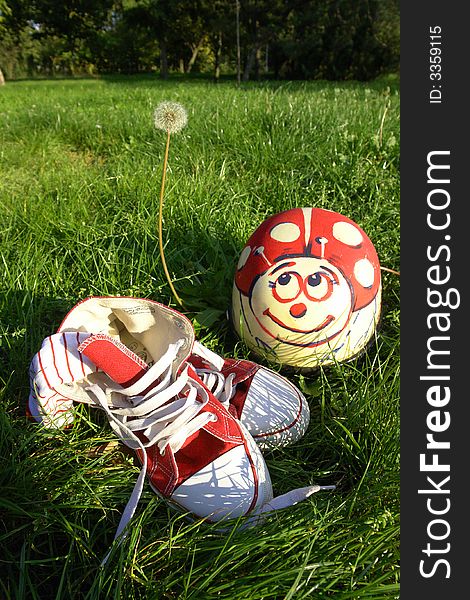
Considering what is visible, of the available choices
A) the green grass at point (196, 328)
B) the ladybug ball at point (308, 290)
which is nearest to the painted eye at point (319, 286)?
the ladybug ball at point (308, 290)

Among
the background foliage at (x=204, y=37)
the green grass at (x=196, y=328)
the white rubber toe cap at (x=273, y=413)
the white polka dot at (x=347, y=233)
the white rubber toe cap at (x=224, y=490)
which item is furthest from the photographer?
the background foliage at (x=204, y=37)

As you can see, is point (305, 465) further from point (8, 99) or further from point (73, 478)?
point (8, 99)

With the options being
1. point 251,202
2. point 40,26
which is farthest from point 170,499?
point 40,26

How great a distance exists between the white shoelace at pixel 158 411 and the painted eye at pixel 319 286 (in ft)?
1.93

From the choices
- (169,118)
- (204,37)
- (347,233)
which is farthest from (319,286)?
(204,37)

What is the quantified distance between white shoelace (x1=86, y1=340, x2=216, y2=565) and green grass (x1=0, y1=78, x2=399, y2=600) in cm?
12

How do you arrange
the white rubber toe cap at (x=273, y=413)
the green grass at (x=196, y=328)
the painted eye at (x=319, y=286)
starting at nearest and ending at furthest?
the green grass at (x=196, y=328), the white rubber toe cap at (x=273, y=413), the painted eye at (x=319, y=286)

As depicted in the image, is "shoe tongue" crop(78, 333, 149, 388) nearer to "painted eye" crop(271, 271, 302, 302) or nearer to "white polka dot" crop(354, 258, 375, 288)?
"painted eye" crop(271, 271, 302, 302)

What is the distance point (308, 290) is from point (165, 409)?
721 millimetres

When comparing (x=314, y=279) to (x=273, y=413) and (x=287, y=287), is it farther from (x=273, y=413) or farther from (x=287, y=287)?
(x=273, y=413)

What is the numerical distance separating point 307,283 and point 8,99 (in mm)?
8421

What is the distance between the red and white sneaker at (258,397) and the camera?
1.80 metres

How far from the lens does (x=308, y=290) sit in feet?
6.41

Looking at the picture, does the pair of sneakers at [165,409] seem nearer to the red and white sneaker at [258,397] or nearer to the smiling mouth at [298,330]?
the red and white sneaker at [258,397]
